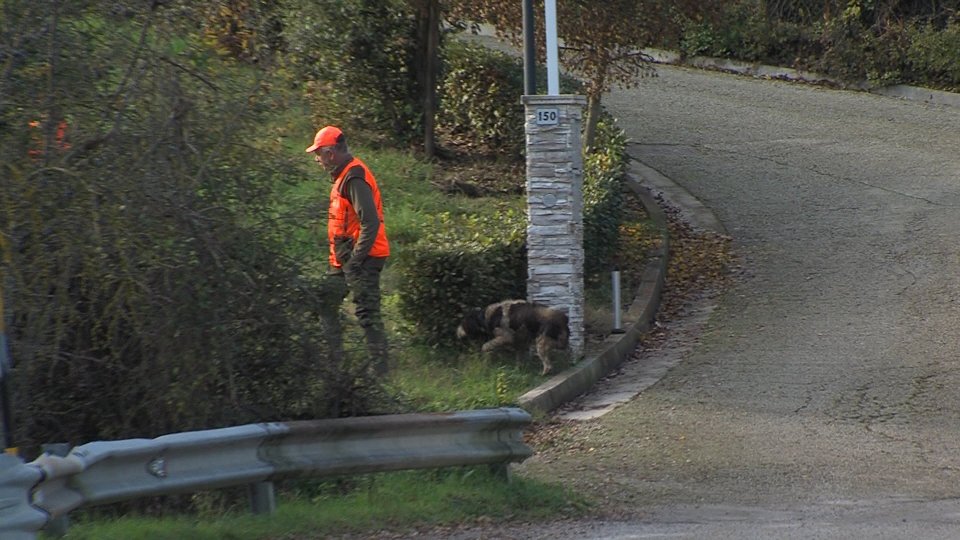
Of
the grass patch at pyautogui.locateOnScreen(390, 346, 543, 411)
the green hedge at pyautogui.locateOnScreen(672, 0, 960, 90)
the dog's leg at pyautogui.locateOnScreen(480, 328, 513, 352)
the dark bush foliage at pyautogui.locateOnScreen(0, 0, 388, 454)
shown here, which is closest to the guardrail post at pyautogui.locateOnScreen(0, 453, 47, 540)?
the dark bush foliage at pyautogui.locateOnScreen(0, 0, 388, 454)

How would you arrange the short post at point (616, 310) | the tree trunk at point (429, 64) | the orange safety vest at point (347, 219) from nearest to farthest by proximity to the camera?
1. the orange safety vest at point (347, 219)
2. the short post at point (616, 310)
3. the tree trunk at point (429, 64)

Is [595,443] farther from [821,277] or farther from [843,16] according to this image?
[843,16]

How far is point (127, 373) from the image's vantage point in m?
7.00

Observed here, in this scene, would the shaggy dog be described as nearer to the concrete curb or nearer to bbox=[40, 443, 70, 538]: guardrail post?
the concrete curb

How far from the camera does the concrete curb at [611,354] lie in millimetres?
9516

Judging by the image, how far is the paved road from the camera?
722 centimetres

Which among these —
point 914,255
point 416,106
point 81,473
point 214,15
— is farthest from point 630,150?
point 81,473

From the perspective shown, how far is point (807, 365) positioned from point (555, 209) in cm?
232

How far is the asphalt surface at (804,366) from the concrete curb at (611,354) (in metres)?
0.36

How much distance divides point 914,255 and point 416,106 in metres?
6.01

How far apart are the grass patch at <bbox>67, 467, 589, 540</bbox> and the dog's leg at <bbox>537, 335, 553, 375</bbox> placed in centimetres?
244

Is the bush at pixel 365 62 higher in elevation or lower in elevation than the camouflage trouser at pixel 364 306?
higher

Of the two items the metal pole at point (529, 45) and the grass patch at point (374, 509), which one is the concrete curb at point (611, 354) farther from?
the metal pole at point (529, 45)

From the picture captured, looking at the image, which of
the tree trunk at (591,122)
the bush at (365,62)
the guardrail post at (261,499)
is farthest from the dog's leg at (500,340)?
the tree trunk at (591,122)
